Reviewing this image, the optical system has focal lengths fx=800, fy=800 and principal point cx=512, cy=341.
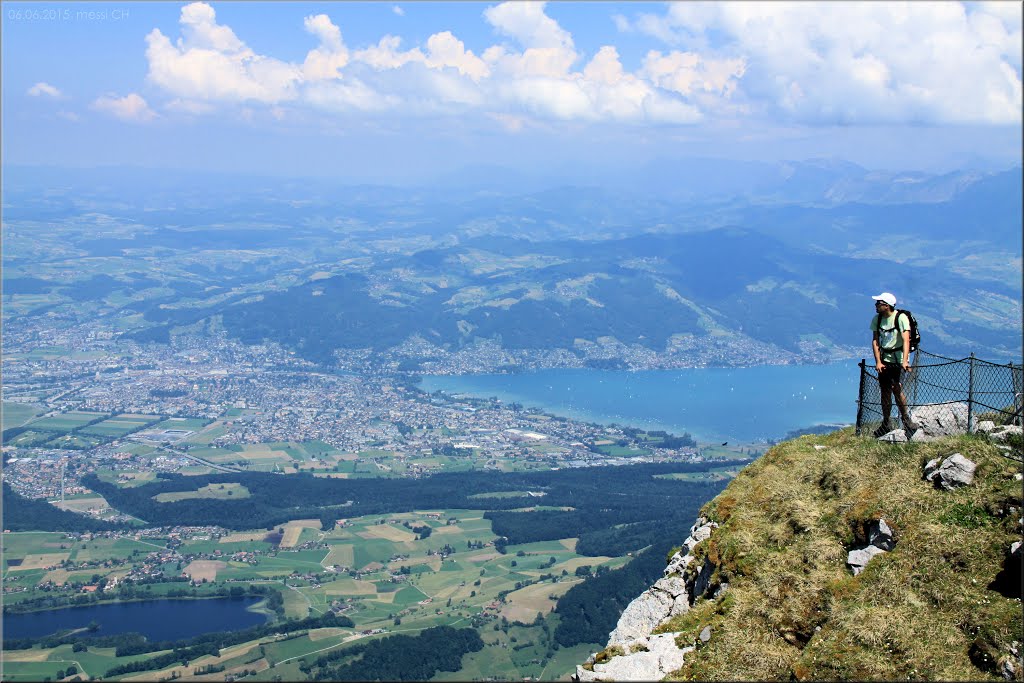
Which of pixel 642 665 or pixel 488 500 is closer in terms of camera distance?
pixel 642 665

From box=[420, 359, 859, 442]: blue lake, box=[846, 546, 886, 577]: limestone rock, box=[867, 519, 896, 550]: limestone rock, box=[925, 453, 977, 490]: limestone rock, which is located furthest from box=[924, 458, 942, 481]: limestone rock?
box=[420, 359, 859, 442]: blue lake

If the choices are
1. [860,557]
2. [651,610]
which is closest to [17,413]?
[651,610]

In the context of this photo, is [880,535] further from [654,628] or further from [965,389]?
[965,389]

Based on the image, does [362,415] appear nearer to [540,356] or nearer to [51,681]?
[540,356]

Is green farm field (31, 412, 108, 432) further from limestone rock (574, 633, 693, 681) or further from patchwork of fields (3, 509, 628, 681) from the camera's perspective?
limestone rock (574, 633, 693, 681)

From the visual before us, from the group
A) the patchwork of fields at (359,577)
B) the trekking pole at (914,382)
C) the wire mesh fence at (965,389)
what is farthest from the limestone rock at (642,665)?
the patchwork of fields at (359,577)

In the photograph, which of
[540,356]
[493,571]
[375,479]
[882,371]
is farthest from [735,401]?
[882,371]
